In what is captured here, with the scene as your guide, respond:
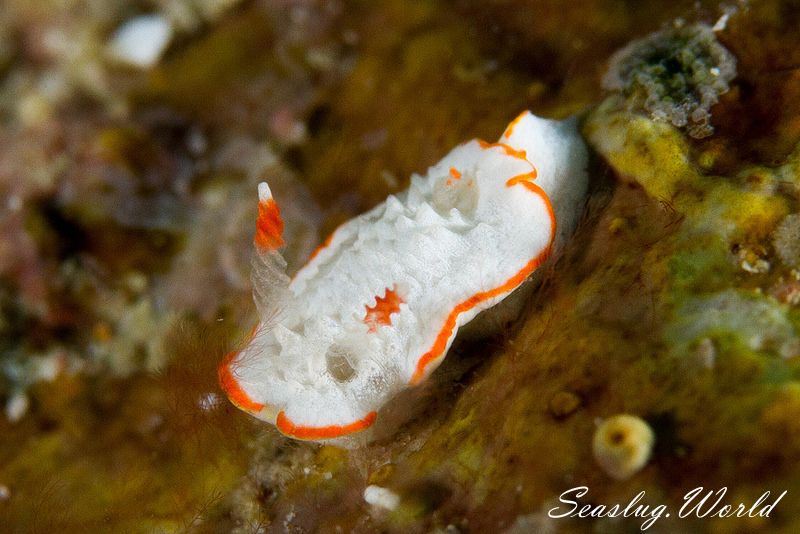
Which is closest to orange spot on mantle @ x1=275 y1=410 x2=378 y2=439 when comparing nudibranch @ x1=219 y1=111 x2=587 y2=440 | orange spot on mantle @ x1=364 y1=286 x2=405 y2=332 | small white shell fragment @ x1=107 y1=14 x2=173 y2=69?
nudibranch @ x1=219 y1=111 x2=587 y2=440

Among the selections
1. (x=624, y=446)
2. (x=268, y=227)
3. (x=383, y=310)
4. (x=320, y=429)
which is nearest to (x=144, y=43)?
(x=268, y=227)

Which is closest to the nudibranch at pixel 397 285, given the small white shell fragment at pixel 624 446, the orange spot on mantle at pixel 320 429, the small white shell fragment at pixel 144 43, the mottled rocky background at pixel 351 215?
the orange spot on mantle at pixel 320 429

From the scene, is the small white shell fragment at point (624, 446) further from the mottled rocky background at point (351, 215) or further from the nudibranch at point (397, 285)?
the nudibranch at point (397, 285)

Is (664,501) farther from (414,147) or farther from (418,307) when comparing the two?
(414,147)

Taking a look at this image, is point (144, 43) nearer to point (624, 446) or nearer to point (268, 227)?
point (268, 227)

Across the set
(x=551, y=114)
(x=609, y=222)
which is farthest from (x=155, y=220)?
(x=609, y=222)
